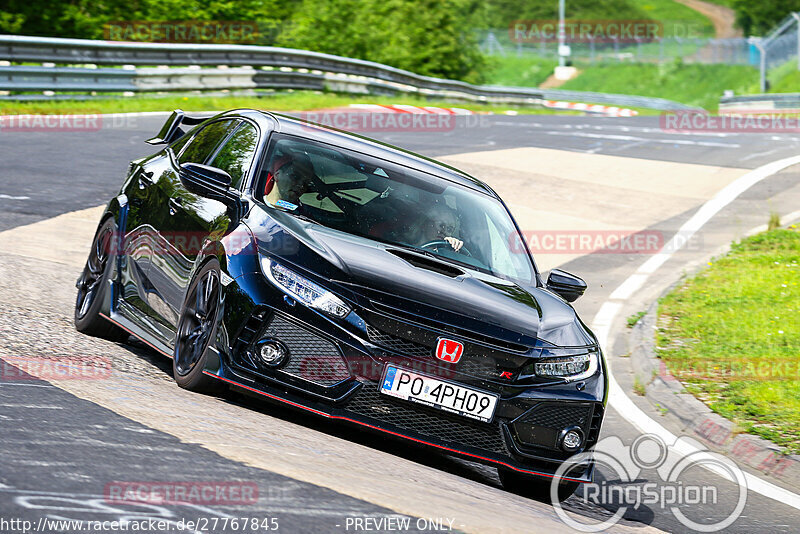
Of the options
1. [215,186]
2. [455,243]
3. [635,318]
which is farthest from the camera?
[635,318]

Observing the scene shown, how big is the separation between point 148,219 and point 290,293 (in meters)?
1.94

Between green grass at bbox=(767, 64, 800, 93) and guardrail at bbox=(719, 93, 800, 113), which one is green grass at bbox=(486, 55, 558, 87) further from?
guardrail at bbox=(719, 93, 800, 113)

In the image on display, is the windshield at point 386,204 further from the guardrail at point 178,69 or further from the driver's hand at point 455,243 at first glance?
the guardrail at point 178,69

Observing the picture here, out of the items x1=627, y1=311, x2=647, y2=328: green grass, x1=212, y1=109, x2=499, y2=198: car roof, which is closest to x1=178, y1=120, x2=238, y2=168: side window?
x1=212, y1=109, x2=499, y2=198: car roof

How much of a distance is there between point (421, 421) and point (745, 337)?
526cm

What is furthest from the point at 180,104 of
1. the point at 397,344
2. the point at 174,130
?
the point at 397,344

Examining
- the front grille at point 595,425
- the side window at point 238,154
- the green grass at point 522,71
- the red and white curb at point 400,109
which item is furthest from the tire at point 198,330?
the green grass at point 522,71

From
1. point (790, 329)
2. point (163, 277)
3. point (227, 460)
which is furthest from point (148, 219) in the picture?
point (790, 329)

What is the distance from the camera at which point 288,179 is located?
6277 millimetres

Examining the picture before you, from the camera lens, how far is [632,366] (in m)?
9.29

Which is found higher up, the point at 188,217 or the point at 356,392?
the point at 188,217

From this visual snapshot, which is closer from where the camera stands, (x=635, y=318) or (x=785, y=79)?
(x=635, y=318)

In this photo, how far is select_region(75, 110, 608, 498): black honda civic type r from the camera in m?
5.20

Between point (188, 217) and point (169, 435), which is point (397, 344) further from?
point (188, 217)
